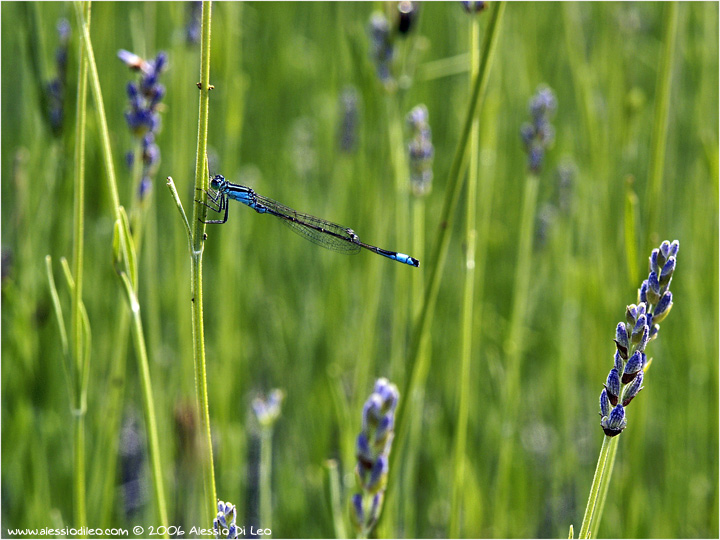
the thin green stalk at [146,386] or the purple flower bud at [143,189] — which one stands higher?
the purple flower bud at [143,189]

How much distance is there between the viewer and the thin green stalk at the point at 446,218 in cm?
120

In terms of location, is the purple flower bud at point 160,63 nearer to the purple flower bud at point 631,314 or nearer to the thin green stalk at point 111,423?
the thin green stalk at point 111,423

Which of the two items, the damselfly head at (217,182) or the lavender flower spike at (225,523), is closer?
the lavender flower spike at (225,523)

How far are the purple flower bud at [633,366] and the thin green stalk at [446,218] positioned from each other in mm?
441

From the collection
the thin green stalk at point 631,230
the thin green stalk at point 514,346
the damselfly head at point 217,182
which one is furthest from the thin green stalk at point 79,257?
the thin green stalk at point 514,346

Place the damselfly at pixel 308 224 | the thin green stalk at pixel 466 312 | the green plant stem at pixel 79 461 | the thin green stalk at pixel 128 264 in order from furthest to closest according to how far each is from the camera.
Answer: the damselfly at pixel 308 224 < the thin green stalk at pixel 466 312 < the green plant stem at pixel 79 461 < the thin green stalk at pixel 128 264

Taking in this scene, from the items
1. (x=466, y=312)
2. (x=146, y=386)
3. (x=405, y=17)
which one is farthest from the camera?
(x=405, y=17)

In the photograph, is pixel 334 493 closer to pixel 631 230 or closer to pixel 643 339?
pixel 643 339

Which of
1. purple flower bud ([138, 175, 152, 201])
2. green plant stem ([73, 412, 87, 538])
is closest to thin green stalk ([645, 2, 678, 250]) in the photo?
purple flower bud ([138, 175, 152, 201])

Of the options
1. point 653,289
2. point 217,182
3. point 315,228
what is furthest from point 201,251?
point 315,228

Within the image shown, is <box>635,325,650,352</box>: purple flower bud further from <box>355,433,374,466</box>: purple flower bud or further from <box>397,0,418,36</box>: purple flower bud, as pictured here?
<box>397,0,418,36</box>: purple flower bud

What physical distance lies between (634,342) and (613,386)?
2.5 inches

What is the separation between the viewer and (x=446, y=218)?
1292mm

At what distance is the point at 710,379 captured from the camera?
2654mm
